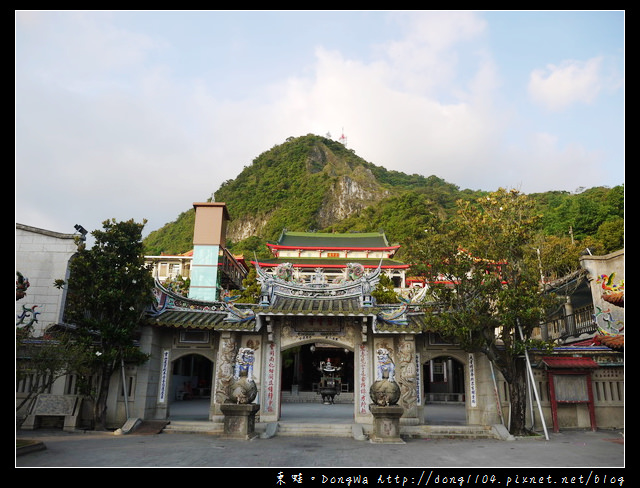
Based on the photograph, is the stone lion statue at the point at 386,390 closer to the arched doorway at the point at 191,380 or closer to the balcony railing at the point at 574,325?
the balcony railing at the point at 574,325

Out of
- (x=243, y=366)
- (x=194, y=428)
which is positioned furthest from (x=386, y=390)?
(x=194, y=428)

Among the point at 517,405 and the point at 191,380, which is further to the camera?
the point at 191,380

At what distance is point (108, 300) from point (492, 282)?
1058cm

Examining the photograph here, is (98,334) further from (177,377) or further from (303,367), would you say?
(303,367)

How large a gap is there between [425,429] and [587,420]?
495 cm

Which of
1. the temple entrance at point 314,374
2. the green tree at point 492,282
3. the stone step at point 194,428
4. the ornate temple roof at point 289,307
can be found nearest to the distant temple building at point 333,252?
the temple entrance at point 314,374

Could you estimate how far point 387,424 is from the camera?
442 inches

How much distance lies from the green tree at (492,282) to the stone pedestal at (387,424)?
2741 millimetres

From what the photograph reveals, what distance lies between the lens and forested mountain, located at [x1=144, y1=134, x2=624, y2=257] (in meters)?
49.6

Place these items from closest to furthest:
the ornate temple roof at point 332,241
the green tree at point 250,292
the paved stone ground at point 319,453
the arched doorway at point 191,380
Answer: the paved stone ground at point 319,453, the green tree at point 250,292, the arched doorway at point 191,380, the ornate temple roof at point 332,241

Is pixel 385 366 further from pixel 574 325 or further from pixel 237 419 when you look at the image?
pixel 574 325

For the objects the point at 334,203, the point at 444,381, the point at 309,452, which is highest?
the point at 334,203

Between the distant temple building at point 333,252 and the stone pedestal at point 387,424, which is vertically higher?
the distant temple building at point 333,252

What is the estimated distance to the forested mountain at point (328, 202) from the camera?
49.6 meters
